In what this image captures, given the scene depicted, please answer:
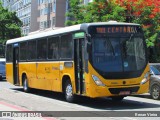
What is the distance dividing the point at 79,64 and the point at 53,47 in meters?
2.74

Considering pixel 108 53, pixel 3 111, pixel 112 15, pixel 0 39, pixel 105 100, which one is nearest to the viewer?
pixel 3 111

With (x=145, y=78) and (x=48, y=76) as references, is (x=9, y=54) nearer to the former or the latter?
(x=48, y=76)

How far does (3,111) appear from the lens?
42.4 feet

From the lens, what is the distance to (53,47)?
16984 millimetres

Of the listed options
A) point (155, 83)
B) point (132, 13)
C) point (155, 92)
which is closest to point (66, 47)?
point (155, 83)

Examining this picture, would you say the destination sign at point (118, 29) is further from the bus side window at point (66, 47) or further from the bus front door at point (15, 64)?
the bus front door at point (15, 64)

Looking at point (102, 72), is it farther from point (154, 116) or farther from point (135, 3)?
point (135, 3)

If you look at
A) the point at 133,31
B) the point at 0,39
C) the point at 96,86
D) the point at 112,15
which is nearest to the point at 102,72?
the point at 96,86

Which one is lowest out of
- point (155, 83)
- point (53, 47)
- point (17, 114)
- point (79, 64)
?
point (17, 114)

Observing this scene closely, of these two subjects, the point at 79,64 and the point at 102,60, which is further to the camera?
the point at 79,64

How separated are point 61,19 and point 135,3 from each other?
1679 inches

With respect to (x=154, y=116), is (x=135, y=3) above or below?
above

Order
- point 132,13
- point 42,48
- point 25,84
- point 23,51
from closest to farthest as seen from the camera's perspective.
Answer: point 42,48
point 23,51
point 25,84
point 132,13

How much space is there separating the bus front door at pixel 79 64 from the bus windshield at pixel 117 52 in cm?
74
